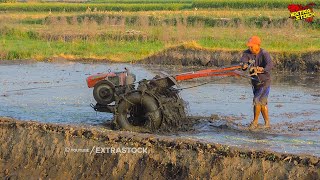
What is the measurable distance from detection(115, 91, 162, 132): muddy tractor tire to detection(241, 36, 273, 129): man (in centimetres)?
165

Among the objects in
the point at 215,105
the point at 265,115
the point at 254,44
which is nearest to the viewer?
the point at 254,44

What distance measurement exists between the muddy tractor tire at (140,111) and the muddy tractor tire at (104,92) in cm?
35

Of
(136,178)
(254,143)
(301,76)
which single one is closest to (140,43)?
(301,76)

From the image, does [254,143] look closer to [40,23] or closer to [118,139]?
[118,139]

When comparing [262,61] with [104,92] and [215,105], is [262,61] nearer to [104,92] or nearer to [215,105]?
[104,92]

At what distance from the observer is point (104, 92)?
11672mm

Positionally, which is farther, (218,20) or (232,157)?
(218,20)

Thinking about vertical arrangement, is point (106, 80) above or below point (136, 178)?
above

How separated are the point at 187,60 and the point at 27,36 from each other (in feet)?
Answer: 41.2

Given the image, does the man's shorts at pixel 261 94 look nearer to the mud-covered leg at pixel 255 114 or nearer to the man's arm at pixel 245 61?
the mud-covered leg at pixel 255 114

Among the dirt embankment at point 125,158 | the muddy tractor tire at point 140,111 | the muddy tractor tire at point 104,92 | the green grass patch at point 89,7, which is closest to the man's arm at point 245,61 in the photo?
the muddy tractor tire at point 140,111

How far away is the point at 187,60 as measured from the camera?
2284 centimetres

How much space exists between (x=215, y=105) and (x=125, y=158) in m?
6.62

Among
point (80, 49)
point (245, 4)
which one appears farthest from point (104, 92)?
point (245, 4)
